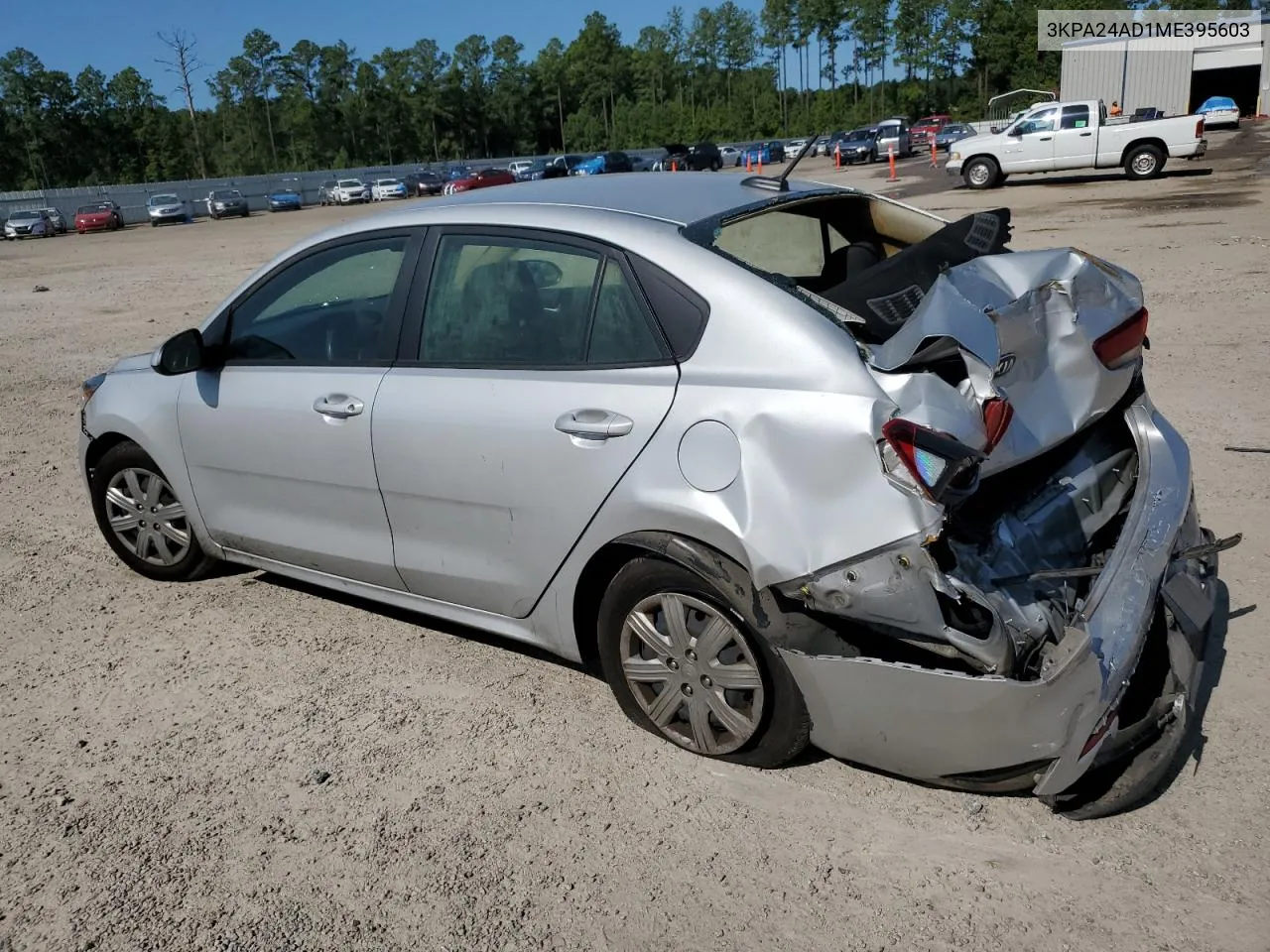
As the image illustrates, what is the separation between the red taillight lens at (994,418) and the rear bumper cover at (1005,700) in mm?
495

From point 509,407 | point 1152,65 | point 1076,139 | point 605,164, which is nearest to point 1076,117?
point 1076,139

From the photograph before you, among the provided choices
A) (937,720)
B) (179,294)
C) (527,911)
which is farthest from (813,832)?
(179,294)

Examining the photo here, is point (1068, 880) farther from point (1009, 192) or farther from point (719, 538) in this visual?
point (1009, 192)

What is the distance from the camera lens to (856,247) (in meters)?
4.15

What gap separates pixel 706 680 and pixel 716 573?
1.28ft

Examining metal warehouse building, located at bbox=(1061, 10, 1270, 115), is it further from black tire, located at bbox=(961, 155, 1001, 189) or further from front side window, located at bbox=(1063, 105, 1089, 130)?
black tire, located at bbox=(961, 155, 1001, 189)

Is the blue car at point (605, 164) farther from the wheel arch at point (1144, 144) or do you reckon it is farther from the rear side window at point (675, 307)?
the rear side window at point (675, 307)

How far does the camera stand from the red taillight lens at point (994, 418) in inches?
110

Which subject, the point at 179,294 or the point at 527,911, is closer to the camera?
the point at 527,911

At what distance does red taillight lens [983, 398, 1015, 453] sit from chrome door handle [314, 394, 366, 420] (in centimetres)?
209

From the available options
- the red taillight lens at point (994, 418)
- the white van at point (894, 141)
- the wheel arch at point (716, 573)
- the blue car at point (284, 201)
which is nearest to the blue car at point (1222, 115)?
the white van at point (894, 141)

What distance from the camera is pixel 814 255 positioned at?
4.31m

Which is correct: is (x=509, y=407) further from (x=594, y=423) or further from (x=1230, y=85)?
(x=1230, y=85)

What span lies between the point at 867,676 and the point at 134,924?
6.59 ft
